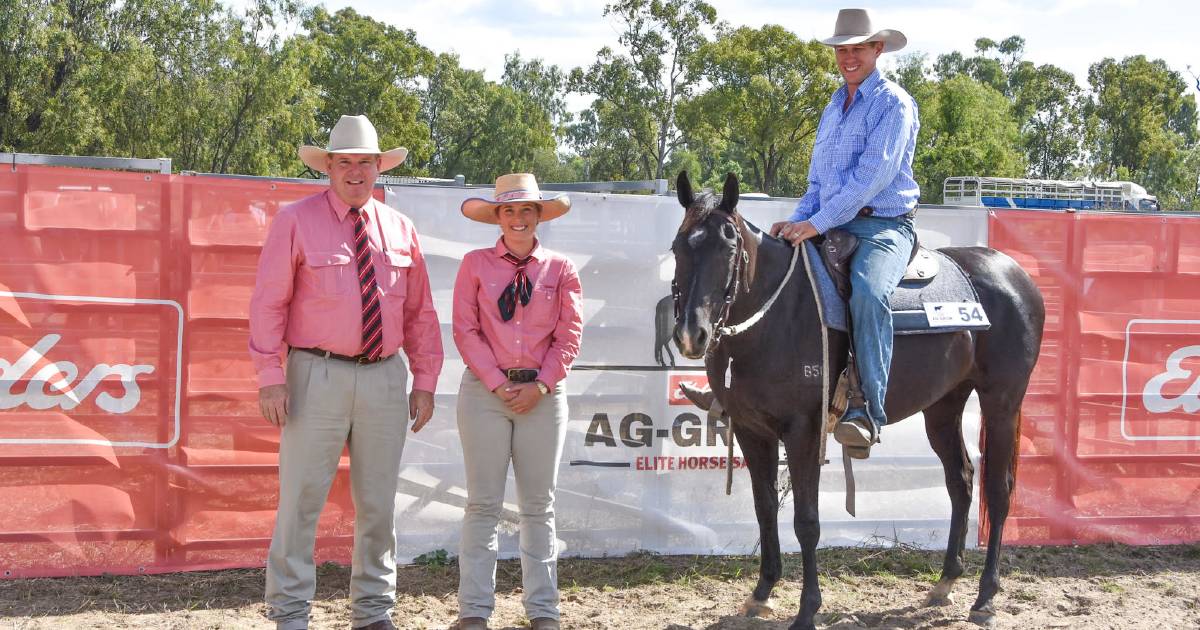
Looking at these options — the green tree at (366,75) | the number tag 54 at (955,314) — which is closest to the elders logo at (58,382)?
the number tag 54 at (955,314)

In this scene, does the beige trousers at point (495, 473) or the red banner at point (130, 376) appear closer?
the beige trousers at point (495, 473)

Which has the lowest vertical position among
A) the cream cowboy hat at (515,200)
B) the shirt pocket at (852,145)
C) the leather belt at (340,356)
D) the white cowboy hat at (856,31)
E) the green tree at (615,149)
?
the leather belt at (340,356)

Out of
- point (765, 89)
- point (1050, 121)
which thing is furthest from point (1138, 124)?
point (765, 89)

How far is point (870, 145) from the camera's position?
4715mm

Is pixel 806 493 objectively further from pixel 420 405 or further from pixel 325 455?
pixel 325 455

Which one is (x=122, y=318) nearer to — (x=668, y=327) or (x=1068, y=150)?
(x=668, y=327)

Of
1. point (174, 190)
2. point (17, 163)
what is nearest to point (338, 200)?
point (174, 190)

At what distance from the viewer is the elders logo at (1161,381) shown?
6453 mm

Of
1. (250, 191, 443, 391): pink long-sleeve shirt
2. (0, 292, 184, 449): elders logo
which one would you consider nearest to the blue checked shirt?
(250, 191, 443, 391): pink long-sleeve shirt

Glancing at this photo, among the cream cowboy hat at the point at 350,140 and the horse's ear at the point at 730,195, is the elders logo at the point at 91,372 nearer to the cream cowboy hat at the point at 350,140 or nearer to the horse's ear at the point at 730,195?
the cream cowboy hat at the point at 350,140

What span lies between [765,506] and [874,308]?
1.15 m

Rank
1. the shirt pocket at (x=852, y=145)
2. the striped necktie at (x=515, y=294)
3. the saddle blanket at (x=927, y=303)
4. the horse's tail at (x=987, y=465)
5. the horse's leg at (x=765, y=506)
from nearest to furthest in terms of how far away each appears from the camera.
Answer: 1. the striped necktie at (x=515, y=294)
2. the saddle blanket at (x=927, y=303)
3. the shirt pocket at (x=852, y=145)
4. the horse's leg at (x=765, y=506)
5. the horse's tail at (x=987, y=465)

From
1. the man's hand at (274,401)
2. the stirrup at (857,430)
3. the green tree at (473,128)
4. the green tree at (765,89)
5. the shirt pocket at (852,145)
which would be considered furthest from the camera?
the green tree at (473,128)

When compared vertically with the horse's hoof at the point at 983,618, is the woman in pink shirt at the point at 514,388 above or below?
above
